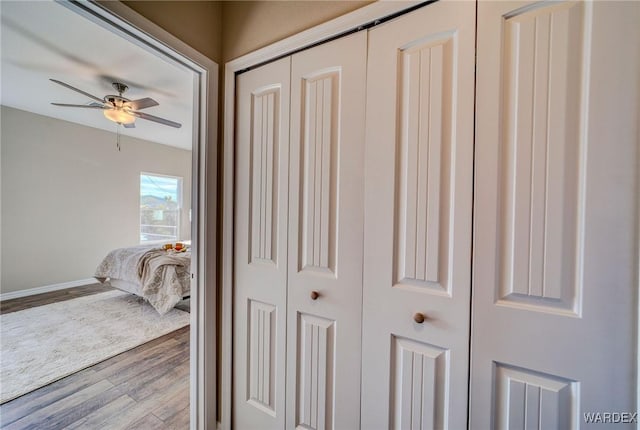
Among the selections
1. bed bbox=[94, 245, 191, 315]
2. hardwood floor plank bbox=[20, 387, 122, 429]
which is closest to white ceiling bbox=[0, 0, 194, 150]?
bed bbox=[94, 245, 191, 315]

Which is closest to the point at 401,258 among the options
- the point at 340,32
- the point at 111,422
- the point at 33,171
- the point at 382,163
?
the point at 382,163

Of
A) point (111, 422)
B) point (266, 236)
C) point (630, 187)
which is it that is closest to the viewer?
point (630, 187)

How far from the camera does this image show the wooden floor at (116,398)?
5.05 ft

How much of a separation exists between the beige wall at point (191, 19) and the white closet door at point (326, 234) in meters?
0.56

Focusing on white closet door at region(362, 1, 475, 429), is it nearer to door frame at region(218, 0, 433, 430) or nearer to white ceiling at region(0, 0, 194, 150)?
door frame at region(218, 0, 433, 430)

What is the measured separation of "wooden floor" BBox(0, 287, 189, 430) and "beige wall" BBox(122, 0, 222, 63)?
7.29 feet

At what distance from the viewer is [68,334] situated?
255cm

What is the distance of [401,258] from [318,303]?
0.44 metres

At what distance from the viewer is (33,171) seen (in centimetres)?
367

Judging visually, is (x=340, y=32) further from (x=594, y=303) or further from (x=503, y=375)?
(x=503, y=375)

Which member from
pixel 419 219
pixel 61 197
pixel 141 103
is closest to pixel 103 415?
pixel 419 219

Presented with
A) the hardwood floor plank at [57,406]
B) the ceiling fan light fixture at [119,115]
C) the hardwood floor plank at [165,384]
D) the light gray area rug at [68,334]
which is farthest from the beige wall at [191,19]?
the light gray area rug at [68,334]

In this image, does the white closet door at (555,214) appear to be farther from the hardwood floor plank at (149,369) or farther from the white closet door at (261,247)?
the hardwood floor plank at (149,369)

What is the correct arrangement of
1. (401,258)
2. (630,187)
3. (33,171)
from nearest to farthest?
1. (630,187)
2. (401,258)
3. (33,171)
